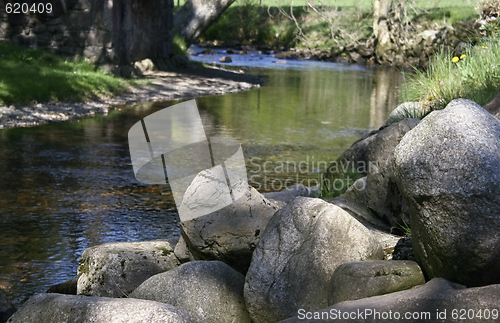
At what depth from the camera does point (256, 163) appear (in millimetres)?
8109

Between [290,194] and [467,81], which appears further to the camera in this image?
[467,81]

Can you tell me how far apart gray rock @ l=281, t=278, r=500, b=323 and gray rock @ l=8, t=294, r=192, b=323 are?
652 mm

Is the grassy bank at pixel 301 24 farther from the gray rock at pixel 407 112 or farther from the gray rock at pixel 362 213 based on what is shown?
the gray rock at pixel 362 213

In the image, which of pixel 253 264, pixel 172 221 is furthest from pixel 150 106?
pixel 253 264

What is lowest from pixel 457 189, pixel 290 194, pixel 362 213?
pixel 290 194

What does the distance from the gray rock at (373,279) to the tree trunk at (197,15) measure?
1600cm

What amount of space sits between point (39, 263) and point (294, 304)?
7.54 ft

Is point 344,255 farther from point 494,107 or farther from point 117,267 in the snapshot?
point 494,107

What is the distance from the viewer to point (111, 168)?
7.61 metres

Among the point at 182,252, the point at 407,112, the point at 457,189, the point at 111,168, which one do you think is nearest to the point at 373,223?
the point at 182,252

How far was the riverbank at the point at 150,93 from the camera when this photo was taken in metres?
9.84

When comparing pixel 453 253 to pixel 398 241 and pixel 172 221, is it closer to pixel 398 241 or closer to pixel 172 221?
pixel 398 241

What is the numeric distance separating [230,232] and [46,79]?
8.21 metres

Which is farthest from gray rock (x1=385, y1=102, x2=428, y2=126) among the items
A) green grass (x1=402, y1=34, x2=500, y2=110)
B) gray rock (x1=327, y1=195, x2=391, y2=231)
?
gray rock (x1=327, y1=195, x2=391, y2=231)
